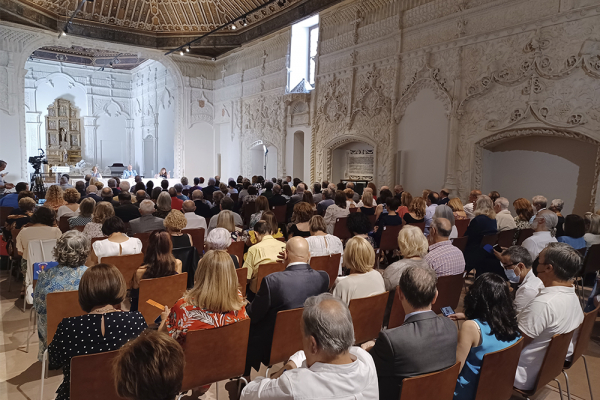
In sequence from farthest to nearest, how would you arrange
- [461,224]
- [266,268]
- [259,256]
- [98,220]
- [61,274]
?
[461,224], [98,220], [259,256], [266,268], [61,274]

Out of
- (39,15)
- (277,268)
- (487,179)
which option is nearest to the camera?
(277,268)

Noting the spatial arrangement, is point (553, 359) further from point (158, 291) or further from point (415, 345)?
point (158, 291)

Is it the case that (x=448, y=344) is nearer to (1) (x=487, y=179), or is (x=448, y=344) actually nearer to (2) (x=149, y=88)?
(1) (x=487, y=179)

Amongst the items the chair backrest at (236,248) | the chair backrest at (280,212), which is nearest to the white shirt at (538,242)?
the chair backrest at (236,248)

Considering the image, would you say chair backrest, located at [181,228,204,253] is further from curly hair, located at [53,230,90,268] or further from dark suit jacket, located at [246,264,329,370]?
dark suit jacket, located at [246,264,329,370]

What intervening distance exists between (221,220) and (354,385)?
333cm

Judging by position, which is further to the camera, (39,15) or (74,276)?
(39,15)

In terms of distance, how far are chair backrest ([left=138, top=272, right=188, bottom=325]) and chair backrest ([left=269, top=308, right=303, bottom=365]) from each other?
1119 mm

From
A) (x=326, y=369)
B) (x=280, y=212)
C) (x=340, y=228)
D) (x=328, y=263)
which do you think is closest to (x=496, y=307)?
(x=326, y=369)

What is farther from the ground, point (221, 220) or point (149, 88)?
point (149, 88)

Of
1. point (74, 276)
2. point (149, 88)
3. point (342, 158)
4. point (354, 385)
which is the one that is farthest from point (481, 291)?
point (149, 88)

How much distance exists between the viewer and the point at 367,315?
2.83m

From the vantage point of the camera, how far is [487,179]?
939 cm

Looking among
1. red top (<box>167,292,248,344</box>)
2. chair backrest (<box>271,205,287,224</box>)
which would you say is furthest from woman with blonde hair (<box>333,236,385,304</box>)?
chair backrest (<box>271,205,287,224</box>)
